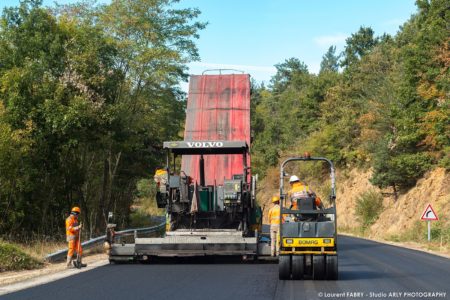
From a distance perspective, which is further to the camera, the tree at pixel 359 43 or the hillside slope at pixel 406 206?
the tree at pixel 359 43

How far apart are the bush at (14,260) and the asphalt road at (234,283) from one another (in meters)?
1.72

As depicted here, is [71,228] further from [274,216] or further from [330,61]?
[330,61]

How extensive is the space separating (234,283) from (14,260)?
5.85m

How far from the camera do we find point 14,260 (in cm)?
1462

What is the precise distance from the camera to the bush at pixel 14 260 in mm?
14398

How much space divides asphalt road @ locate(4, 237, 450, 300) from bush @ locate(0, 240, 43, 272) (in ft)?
5.63

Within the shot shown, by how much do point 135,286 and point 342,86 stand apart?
2084 inches

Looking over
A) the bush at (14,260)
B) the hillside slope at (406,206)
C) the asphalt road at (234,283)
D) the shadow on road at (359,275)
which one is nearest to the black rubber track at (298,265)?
the asphalt road at (234,283)

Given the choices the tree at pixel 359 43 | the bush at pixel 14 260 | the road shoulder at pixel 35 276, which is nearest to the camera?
the road shoulder at pixel 35 276

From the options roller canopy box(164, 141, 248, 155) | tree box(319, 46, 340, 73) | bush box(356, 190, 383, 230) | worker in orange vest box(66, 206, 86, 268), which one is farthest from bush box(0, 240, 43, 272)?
tree box(319, 46, 340, 73)

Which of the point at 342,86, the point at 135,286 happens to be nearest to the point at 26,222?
the point at 135,286

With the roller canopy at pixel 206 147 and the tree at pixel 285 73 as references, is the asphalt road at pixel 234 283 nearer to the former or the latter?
the roller canopy at pixel 206 147

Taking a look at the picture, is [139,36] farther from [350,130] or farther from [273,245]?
[350,130]

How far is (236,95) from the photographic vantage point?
Result: 22.0 meters
